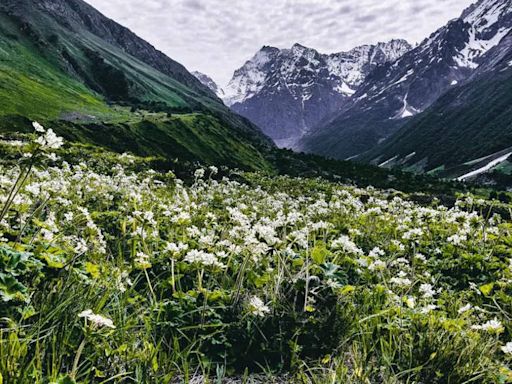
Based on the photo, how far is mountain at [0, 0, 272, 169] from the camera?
67812 mm

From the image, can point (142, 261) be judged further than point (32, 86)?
No

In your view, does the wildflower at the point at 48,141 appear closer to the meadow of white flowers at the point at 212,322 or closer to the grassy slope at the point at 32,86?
the meadow of white flowers at the point at 212,322

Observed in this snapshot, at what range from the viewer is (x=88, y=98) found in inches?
4473

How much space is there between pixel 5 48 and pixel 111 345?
13727 centimetres

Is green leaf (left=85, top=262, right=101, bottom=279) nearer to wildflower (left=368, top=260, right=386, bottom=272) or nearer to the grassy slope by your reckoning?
wildflower (left=368, top=260, right=386, bottom=272)

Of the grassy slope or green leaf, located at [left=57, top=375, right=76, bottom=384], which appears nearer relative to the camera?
green leaf, located at [left=57, top=375, right=76, bottom=384]

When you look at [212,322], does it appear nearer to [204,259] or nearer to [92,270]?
[204,259]

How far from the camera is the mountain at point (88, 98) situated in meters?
67.8

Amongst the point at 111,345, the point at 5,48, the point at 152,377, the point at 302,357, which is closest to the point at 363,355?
the point at 302,357

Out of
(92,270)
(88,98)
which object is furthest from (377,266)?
(88,98)

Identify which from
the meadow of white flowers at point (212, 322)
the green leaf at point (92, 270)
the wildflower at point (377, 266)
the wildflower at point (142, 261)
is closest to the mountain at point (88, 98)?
the wildflower at point (142, 261)

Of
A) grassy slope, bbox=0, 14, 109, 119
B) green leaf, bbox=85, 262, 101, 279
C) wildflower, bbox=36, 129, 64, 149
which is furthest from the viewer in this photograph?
grassy slope, bbox=0, 14, 109, 119

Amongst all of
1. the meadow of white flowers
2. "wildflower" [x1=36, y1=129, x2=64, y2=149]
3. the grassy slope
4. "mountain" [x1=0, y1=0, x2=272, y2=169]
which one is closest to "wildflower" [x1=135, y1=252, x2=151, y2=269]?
the meadow of white flowers

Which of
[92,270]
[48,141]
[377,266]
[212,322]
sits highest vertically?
[48,141]
